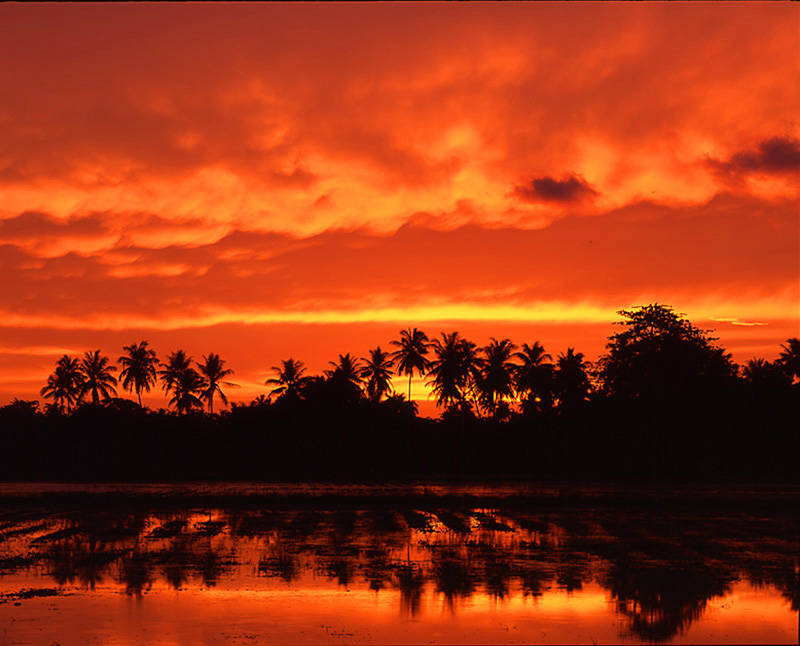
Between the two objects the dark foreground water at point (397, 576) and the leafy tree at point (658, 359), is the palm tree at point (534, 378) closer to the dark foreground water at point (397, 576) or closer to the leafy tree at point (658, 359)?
the leafy tree at point (658, 359)

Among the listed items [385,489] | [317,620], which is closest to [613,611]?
[317,620]

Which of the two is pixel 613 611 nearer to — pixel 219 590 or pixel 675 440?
pixel 219 590

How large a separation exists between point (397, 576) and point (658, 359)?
69086 mm

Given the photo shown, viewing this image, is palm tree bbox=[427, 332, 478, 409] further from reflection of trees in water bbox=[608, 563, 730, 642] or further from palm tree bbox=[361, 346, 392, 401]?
reflection of trees in water bbox=[608, 563, 730, 642]

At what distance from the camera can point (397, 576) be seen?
18750 mm

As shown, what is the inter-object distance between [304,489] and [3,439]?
132ft

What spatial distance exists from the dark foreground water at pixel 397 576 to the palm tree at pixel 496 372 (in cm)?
6064

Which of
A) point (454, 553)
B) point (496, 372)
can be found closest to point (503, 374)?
point (496, 372)

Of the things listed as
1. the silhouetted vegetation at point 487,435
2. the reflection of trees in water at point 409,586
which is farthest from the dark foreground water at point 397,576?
the silhouetted vegetation at point 487,435

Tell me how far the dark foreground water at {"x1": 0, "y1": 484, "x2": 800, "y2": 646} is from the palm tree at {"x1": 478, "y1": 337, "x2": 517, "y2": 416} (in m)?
60.6

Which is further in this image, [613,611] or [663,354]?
[663,354]

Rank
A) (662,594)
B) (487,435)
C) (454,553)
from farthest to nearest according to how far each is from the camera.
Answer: (487,435)
(454,553)
(662,594)

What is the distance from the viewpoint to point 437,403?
98625mm

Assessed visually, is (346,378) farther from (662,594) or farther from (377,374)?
(662,594)
